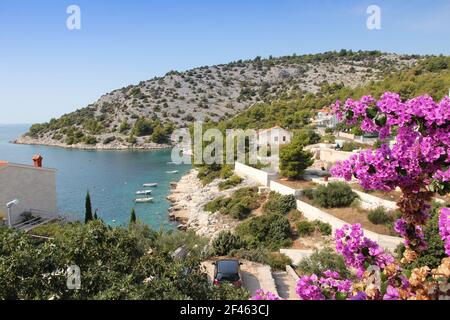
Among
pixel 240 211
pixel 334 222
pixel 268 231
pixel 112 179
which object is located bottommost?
pixel 112 179

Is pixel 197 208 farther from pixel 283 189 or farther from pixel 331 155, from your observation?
pixel 331 155

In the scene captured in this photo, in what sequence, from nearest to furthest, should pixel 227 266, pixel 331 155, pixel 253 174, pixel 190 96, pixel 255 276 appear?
pixel 227 266
pixel 255 276
pixel 253 174
pixel 331 155
pixel 190 96

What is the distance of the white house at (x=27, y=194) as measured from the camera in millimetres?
19634

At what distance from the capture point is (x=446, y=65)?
2386 inches

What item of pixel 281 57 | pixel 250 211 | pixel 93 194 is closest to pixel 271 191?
pixel 250 211

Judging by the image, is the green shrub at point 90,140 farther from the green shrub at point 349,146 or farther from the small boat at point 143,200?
the green shrub at point 349,146

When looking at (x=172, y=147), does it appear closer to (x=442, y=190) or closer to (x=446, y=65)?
(x=446, y=65)

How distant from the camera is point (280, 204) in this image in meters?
24.3

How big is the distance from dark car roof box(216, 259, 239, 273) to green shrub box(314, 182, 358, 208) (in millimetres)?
11518

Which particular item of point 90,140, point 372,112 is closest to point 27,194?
point 372,112

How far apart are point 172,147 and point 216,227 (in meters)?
51.9

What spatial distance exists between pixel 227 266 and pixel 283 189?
14596mm

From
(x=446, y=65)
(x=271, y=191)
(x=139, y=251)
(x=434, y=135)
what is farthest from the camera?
(x=446, y=65)
